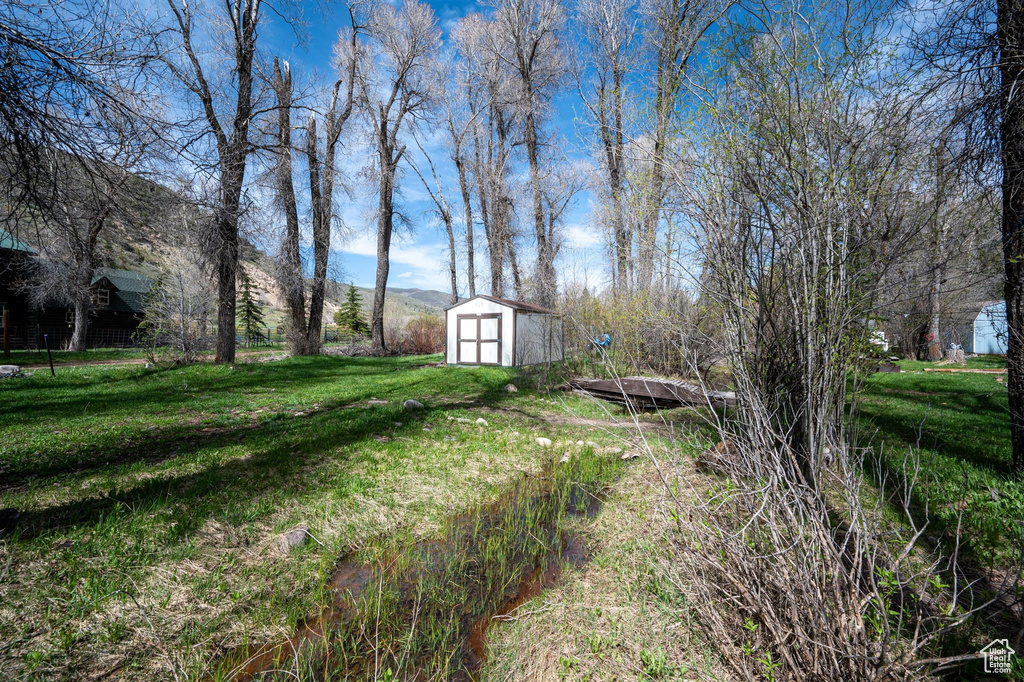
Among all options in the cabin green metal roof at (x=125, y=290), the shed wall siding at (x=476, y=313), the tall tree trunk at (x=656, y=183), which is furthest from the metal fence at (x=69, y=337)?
the tall tree trunk at (x=656, y=183)

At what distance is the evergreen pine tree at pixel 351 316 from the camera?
31.4 m

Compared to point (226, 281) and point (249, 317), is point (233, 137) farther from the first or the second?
point (249, 317)

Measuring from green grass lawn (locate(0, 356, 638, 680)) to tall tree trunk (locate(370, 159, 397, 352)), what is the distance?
39.7ft

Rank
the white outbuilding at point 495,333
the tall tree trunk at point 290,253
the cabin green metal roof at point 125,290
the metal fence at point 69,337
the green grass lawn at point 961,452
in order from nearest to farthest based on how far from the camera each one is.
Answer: the green grass lawn at point 961,452, the tall tree trunk at point 290,253, the white outbuilding at point 495,333, the metal fence at point 69,337, the cabin green metal roof at point 125,290

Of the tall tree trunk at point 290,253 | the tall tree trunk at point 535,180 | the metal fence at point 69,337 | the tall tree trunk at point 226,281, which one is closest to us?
the tall tree trunk at point 226,281

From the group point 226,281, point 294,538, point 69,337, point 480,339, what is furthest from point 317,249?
point 69,337

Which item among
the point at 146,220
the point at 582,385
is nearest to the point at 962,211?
the point at 582,385

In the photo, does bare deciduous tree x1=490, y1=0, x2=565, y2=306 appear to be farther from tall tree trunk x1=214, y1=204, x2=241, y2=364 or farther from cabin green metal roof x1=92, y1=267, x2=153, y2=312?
cabin green metal roof x1=92, y1=267, x2=153, y2=312

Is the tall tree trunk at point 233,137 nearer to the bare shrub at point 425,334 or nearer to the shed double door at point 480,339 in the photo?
the shed double door at point 480,339

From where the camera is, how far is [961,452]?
4750 millimetres

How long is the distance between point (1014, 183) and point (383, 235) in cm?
1939

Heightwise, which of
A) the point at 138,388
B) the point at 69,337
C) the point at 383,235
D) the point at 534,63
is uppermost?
the point at 534,63

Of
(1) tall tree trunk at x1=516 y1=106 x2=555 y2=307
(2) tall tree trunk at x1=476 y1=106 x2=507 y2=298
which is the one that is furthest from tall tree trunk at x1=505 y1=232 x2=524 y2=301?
(1) tall tree trunk at x1=516 y1=106 x2=555 y2=307

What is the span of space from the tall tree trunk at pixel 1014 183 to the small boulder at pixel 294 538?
6390 millimetres
